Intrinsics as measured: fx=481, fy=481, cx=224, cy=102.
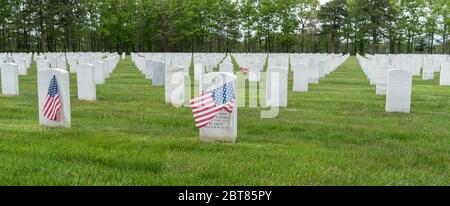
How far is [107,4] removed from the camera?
66312 millimetres

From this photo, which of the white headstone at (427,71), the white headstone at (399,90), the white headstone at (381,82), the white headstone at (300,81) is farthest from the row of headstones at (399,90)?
the white headstone at (427,71)

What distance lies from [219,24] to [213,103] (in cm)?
6052

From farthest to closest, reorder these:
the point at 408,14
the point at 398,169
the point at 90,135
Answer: the point at 408,14
the point at 90,135
the point at 398,169

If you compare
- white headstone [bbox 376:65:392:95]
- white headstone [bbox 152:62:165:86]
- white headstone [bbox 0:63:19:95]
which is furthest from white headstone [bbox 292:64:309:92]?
white headstone [bbox 0:63:19:95]

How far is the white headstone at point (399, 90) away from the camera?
9.92 metres

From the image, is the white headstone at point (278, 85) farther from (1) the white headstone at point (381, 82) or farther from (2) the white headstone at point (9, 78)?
(2) the white headstone at point (9, 78)

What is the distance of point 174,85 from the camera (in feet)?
37.9

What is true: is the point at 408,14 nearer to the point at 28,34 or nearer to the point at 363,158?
the point at 28,34

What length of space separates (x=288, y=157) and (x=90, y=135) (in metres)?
3.06

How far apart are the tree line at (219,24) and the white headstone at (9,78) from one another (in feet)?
159

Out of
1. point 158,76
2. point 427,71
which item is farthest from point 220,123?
point 427,71

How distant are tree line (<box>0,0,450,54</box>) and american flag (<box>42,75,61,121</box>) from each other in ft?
177
